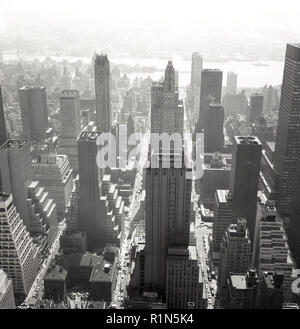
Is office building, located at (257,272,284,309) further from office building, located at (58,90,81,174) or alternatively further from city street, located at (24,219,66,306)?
office building, located at (58,90,81,174)

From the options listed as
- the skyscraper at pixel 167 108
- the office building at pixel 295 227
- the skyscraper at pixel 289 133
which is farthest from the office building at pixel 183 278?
the skyscraper at pixel 167 108

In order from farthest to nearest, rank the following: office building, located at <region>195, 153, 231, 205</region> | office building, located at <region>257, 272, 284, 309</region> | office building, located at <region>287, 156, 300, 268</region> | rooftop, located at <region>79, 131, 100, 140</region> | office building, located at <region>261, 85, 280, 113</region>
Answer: office building, located at <region>261, 85, 280, 113</region> < office building, located at <region>195, 153, 231, 205</region> < rooftop, located at <region>79, 131, 100, 140</region> < office building, located at <region>287, 156, 300, 268</region> < office building, located at <region>257, 272, 284, 309</region>

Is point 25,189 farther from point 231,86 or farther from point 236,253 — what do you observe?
point 231,86

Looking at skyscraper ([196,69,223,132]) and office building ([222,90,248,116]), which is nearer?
skyscraper ([196,69,223,132])

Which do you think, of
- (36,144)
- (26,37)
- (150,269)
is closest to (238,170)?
(150,269)

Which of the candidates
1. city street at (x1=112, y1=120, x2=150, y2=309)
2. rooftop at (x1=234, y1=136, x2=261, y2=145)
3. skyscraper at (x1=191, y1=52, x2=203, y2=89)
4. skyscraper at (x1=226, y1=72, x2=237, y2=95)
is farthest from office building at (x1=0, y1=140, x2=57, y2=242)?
skyscraper at (x1=226, y1=72, x2=237, y2=95)

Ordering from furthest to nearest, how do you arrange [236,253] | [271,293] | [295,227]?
[295,227] < [236,253] < [271,293]

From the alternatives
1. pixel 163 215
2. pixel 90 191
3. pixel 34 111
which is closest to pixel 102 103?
pixel 34 111
